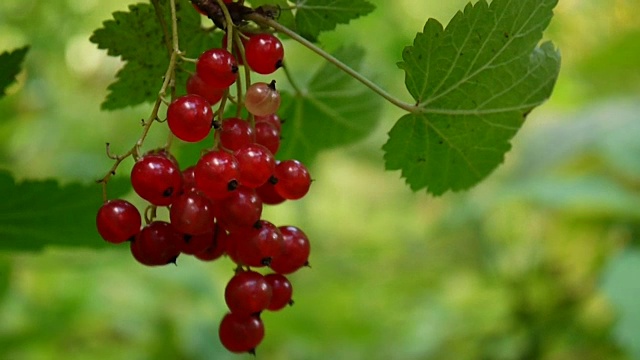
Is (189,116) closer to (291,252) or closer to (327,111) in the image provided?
(291,252)

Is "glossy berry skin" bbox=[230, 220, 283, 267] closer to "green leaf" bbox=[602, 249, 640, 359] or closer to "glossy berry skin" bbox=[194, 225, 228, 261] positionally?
"glossy berry skin" bbox=[194, 225, 228, 261]

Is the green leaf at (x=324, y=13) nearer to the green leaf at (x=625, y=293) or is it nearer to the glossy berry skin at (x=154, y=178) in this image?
the glossy berry skin at (x=154, y=178)

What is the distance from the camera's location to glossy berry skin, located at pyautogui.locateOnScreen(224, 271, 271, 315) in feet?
1.56

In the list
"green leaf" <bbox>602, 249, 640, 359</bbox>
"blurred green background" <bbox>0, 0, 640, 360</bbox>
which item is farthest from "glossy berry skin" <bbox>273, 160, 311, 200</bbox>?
"green leaf" <bbox>602, 249, 640, 359</bbox>

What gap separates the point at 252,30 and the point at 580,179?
1.23 m

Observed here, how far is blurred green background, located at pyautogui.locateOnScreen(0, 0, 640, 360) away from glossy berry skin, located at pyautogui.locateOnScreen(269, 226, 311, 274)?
67cm

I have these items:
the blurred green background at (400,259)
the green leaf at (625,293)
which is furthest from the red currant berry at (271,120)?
the green leaf at (625,293)

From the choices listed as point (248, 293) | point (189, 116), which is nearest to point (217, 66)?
point (189, 116)

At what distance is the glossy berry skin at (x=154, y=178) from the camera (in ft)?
1.46

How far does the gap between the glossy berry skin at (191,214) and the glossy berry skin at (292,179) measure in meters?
0.05

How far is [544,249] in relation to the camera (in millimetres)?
1660

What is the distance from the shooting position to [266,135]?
525 mm

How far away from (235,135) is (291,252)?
0.08 metres

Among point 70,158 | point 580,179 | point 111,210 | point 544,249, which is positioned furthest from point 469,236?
point 111,210
